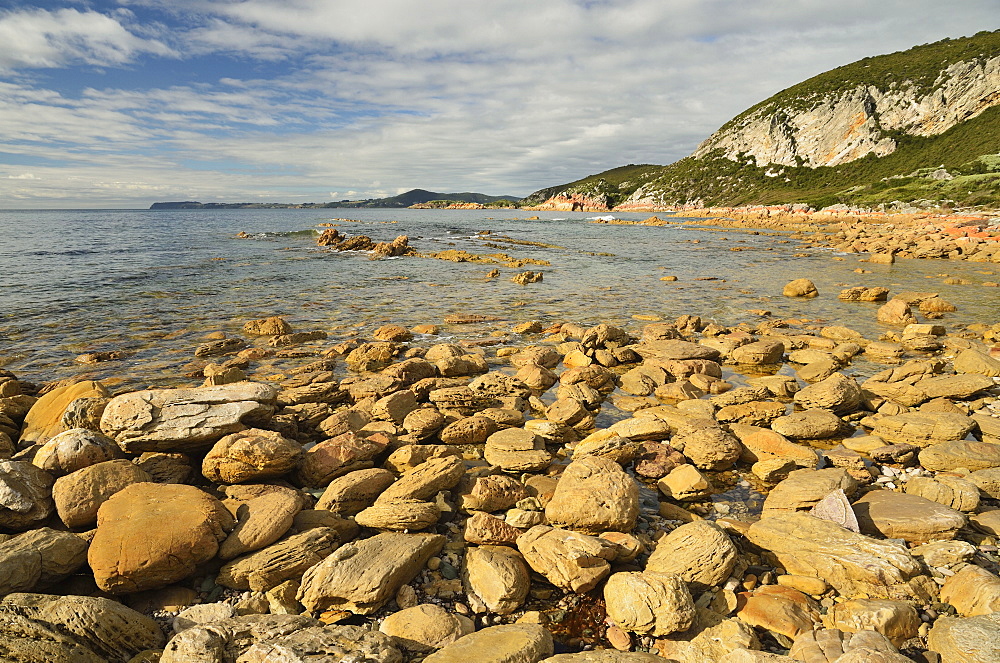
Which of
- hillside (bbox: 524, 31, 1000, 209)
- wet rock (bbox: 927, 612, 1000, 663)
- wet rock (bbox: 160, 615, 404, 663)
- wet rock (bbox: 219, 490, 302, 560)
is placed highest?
hillside (bbox: 524, 31, 1000, 209)

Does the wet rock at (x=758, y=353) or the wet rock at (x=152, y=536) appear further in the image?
the wet rock at (x=758, y=353)

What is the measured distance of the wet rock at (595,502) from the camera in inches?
231

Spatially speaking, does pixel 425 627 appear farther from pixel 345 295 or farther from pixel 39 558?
pixel 345 295

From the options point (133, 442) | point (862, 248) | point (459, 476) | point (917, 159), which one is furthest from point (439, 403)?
point (917, 159)

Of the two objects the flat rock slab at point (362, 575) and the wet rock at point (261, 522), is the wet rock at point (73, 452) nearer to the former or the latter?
the wet rock at point (261, 522)

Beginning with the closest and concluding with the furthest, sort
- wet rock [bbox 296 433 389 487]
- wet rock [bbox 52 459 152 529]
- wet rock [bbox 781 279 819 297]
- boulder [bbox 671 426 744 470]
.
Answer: wet rock [bbox 52 459 152 529]
wet rock [bbox 296 433 389 487]
boulder [bbox 671 426 744 470]
wet rock [bbox 781 279 819 297]

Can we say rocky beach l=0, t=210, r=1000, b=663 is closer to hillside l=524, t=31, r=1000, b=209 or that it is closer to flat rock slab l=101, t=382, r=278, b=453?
flat rock slab l=101, t=382, r=278, b=453

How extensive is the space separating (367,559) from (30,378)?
45.5ft

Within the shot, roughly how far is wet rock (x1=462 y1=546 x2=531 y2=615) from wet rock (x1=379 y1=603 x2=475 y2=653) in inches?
13.1

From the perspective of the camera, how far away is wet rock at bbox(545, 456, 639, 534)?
588 cm

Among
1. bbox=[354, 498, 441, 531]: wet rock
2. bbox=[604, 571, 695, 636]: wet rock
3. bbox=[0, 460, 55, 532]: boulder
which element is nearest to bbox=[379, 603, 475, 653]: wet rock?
bbox=[354, 498, 441, 531]: wet rock

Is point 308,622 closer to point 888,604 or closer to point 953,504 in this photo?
point 888,604

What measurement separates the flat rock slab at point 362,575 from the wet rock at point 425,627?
1.01 feet

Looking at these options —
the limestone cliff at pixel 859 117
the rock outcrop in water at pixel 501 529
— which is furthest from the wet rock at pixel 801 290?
the limestone cliff at pixel 859 117
